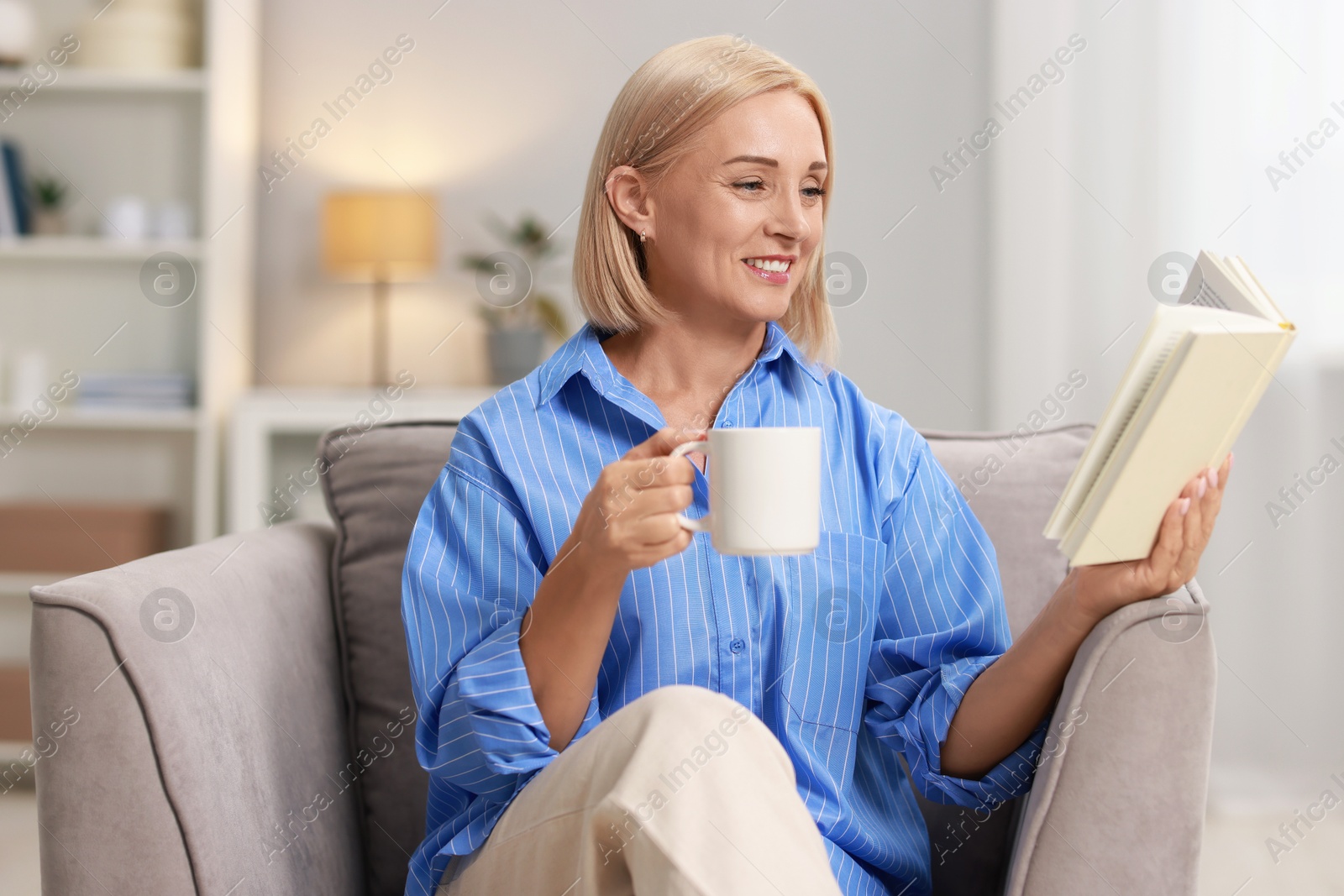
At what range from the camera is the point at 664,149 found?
113 cm

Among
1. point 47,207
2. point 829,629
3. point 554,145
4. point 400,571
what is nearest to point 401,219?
point 554,145

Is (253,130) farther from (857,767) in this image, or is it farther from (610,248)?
(857,767)

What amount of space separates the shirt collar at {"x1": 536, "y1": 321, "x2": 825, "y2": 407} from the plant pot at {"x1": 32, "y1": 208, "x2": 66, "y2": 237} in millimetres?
2603

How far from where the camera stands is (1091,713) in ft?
2.78

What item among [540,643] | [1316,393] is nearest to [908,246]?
[1316,393]

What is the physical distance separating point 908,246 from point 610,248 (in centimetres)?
208

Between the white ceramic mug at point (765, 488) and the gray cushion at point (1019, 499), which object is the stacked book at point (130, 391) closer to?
the gray cushion at point (1019, 499)

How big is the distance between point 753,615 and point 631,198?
0.47 m

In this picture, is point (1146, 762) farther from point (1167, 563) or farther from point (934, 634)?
point (934, 634)

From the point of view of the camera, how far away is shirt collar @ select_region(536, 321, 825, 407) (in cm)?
112

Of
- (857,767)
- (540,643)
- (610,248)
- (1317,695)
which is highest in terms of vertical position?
(610,248)

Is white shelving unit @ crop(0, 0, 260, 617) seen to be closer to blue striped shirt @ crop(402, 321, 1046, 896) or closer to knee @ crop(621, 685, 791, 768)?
blue striped shirt @ crop(402, 321, 1046, 896)

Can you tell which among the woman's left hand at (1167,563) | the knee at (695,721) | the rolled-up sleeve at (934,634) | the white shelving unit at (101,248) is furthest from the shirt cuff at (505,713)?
the white shelving unit at (101,248)

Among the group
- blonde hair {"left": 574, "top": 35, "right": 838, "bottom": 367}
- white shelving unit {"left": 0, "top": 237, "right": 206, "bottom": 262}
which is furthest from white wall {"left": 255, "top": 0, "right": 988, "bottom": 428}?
blonde hair {"left": 574, "top": 35, "right": 838, "bottom": 367}
